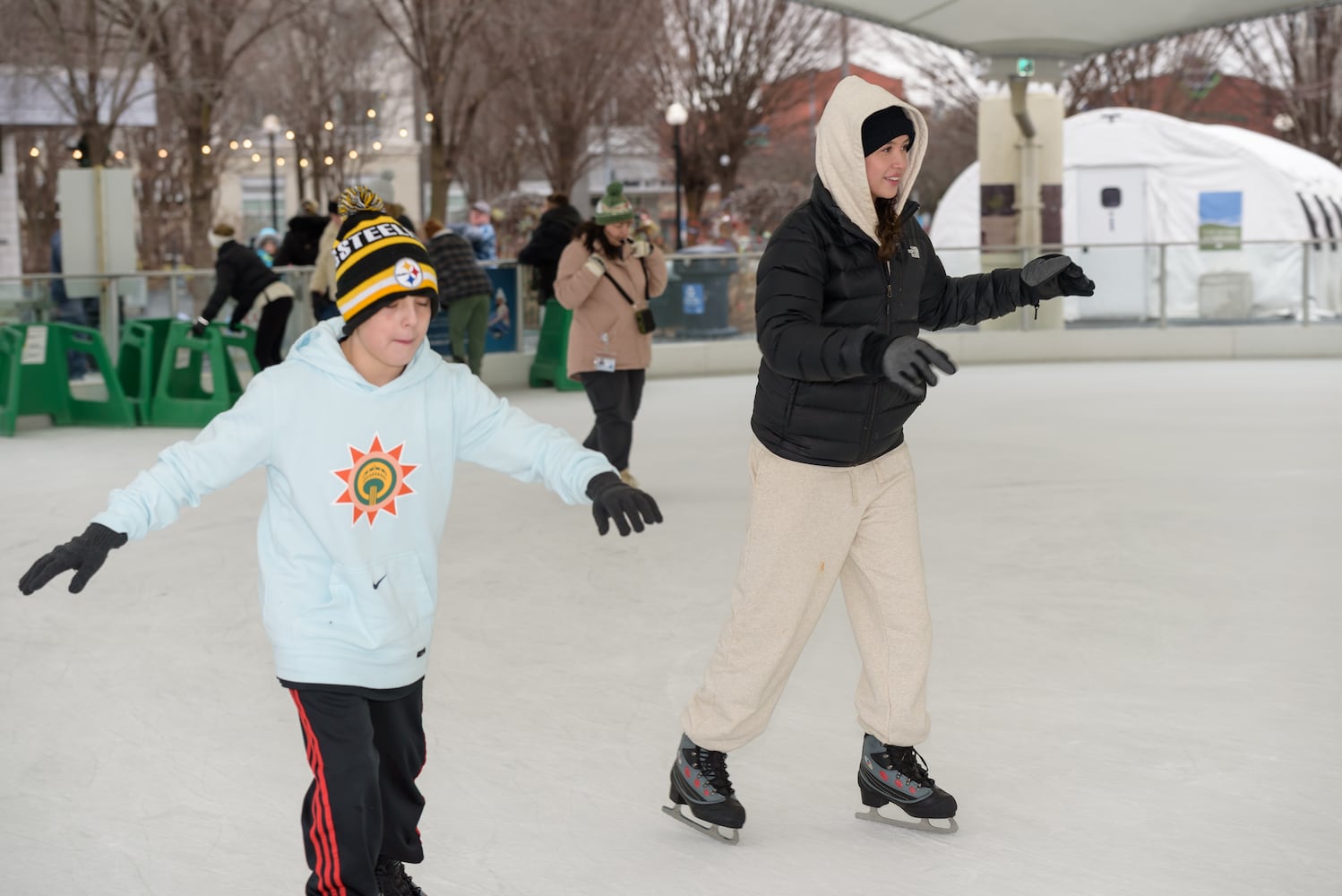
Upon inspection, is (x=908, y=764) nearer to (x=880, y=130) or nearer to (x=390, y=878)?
(x=390, y=878)

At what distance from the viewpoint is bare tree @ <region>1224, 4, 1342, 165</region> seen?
34.7m

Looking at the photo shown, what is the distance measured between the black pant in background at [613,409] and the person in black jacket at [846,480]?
4.80m

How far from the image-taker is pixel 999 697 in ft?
17.1

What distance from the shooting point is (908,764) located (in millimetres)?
4055

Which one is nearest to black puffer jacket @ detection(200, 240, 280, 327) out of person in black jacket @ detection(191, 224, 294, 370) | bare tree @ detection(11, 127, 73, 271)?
person in black jacket @ detection(191, 224, 294, 370)

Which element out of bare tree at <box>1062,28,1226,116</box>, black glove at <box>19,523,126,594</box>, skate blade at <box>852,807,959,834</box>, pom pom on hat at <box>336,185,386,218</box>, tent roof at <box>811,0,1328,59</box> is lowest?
skate blade at <box>852,807,959,834</box>

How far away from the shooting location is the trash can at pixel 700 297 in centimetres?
1736

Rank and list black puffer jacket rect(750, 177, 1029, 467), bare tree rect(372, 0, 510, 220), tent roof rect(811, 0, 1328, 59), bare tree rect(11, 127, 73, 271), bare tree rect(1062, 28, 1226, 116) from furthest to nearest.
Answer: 1. bare tree rect(11, 127, 73, 271)
2. bare tree rect(1062, 28, 1226, 116)
3. bare tree rect(372, 0, 510, 220)
4. tent roof rect(811, 0, 1328, 59)
5. black puffer jacket rect(750, 177, 1029, 467)

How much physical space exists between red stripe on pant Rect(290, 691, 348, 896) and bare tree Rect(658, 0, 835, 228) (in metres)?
36.3

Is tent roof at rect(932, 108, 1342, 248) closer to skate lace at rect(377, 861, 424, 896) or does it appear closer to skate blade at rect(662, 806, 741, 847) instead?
skate blade at rect(662, 806, 741, 847)

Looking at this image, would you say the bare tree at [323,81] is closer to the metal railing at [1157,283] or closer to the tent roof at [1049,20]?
the metal railing at [1157,283]

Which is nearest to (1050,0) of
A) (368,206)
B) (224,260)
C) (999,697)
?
(224,260)

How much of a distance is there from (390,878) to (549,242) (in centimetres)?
1253

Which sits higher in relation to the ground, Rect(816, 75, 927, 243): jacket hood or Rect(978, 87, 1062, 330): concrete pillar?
Rect(978, 87, 1062, 330): concrete pillar
